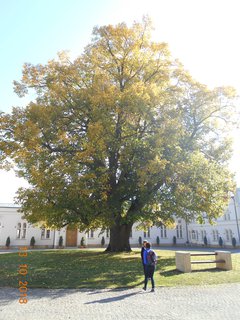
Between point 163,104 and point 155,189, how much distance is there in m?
5.97

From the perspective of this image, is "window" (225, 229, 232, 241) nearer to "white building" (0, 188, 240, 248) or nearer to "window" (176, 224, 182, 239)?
"white building" (0, 188, 240, 248)

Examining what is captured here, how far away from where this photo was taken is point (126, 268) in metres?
13.5

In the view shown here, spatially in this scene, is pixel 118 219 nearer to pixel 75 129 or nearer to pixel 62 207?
pixel 62 207

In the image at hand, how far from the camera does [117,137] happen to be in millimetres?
17656

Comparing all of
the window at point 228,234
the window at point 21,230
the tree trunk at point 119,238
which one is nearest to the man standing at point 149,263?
the tree trunk at point 119,238

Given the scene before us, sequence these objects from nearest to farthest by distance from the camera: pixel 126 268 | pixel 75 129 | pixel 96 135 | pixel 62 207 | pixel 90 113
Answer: pixel 126 268, pixel 96 135, pixel 62 207, pixel 90 113, pixel 75 129

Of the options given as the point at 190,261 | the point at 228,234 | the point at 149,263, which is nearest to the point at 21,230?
the point at 190,261

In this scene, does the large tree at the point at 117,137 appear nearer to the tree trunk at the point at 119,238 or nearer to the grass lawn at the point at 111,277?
the tree trunk at the point at 119,238

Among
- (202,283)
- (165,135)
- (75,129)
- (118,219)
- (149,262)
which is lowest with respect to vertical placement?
(202,283)

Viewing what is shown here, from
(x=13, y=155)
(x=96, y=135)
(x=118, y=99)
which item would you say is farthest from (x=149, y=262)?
(x=13, y=155)

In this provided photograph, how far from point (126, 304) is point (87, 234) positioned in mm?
33961

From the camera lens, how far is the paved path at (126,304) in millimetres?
6565

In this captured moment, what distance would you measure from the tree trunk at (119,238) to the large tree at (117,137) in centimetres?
97

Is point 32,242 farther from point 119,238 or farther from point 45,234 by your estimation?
point 119,238
